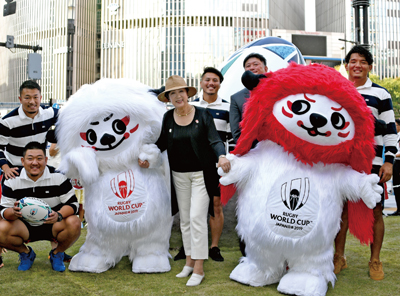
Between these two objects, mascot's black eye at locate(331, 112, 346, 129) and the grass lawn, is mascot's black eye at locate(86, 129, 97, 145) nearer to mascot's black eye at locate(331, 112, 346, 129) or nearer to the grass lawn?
the grass lawn

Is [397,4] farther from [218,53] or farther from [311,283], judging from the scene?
[311,283]

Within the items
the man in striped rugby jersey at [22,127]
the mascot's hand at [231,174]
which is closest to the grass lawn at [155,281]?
the mascot's hand at [231,174]

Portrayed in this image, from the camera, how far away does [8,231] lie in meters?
3.45

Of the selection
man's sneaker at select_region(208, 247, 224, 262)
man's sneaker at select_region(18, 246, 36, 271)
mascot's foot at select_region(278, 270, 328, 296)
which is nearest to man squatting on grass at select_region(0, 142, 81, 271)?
man's sneaker at select_region(18, 246, 36, 271)

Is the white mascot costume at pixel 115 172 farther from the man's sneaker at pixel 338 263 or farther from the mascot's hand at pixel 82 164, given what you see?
the man's sneaker at pixel 338 263

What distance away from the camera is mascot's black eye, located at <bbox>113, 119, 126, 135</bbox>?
11.0 ft

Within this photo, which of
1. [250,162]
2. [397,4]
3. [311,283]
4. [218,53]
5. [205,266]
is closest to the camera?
[311,283]

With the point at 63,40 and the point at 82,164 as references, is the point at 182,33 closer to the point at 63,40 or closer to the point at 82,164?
the point at 63,40

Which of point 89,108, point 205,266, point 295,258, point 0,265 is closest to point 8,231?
point 0,265

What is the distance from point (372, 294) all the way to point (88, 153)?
246 cm

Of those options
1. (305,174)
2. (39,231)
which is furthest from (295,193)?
(39,231)

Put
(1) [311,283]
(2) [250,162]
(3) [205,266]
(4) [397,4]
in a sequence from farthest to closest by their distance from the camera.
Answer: (4) [397,4] < (3) [205,266] < (2) [250,162] < (1) [311,283]

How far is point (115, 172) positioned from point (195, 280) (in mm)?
1120

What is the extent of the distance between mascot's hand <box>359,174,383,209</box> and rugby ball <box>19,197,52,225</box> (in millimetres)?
2533
